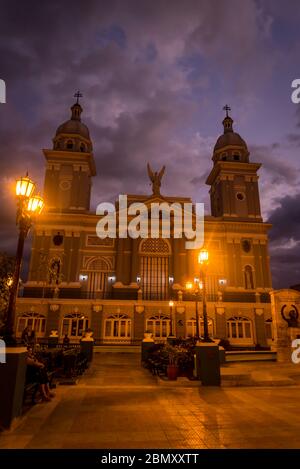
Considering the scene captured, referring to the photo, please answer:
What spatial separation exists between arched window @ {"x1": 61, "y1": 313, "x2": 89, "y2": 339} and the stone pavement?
Answer: 2049cm

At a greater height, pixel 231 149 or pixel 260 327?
pixel 231 149

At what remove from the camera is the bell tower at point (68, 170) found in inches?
1491

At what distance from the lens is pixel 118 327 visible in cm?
3097

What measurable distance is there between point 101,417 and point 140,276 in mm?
27665

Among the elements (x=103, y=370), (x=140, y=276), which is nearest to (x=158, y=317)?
(x=140, y=276)

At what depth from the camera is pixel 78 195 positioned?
3819 cm

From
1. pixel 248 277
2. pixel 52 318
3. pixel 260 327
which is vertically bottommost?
pixel 260 327

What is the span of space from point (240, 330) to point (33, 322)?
21.6 m

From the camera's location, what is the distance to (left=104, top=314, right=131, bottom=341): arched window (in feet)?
101

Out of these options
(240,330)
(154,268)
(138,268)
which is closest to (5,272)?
(138,268)

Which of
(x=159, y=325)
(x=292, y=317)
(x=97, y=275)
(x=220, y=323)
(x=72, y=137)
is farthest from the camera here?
(x=72, y=137)

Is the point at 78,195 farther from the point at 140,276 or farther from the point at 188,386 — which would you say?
the point at 188,386

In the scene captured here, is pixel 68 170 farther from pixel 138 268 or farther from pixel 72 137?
pixel 138 268

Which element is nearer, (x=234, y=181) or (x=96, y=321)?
(x=96, y=321)
